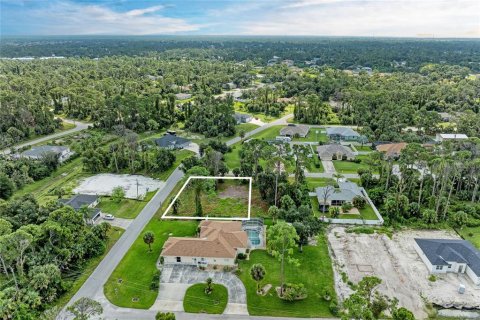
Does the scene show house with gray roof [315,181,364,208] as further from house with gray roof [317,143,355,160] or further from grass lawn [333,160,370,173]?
house with gray roof [317,143,355,160]

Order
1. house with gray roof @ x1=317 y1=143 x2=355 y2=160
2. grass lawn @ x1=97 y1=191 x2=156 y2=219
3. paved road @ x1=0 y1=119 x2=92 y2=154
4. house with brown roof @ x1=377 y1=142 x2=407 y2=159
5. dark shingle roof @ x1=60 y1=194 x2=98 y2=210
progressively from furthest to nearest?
paved road @ x1=0 y1=119 x2=92 y2=154
house with gray roof @ x1=317 y1=143 x2=355 y2=160
house with brown roof @ x1=377 y1=142 x2=407 y2=159
grass lawn @ x1=97 y1=191 x2=156 y2=219
dark shingle roof @ x1=60 y1=194 x2=98 y2=210

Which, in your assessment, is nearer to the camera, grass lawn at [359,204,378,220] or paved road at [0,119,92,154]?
grass lawn at [359,204,378,220]

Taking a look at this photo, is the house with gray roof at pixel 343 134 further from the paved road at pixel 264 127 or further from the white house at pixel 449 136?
the white house at pixel 449 136

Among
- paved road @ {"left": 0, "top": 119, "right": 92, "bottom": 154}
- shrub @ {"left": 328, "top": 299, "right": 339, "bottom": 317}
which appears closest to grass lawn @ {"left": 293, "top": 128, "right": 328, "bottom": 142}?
shrub @ {"left": 328, "top": 299, "right": 339, "bottom": 317}

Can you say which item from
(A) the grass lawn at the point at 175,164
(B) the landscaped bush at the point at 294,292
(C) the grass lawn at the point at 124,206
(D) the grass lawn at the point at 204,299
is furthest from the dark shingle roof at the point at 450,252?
(A) the grass lawn at the point at 175,164

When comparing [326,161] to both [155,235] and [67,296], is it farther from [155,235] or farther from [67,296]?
[67,296]

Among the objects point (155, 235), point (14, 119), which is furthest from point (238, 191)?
point (14, 119)

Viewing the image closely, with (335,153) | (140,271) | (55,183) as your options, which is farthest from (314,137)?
(140,271)
